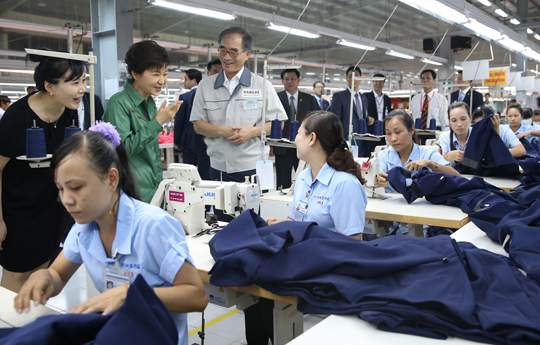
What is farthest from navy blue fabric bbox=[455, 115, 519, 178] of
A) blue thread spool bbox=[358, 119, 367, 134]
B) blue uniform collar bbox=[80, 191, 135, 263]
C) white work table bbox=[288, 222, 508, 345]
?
blue uniform collar bbox=[80, 191, 135, 263]

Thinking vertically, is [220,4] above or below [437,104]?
above

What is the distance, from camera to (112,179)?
1.38 metres

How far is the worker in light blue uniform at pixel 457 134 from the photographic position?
403cm

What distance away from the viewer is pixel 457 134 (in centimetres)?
421

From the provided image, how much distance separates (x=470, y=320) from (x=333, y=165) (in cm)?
118

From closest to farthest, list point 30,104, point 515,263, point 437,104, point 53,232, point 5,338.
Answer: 1. point 5,338
2. point 515,263
3. point 30,104
4. point 53,232
5. point 437,104

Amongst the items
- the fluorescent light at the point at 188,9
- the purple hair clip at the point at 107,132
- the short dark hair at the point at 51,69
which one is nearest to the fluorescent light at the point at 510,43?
the fluorescent light at the point at 188,9

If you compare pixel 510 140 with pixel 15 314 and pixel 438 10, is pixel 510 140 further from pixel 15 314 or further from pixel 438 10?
pixel 15 314

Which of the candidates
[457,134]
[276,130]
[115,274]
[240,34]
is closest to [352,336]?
[115,274]

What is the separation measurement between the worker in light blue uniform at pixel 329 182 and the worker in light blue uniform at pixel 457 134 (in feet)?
7.24

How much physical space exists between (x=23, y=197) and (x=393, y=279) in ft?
6.11

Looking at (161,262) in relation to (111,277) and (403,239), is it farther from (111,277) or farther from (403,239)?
(403,239)

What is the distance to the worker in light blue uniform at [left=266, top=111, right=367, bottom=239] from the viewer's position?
83.7 inches

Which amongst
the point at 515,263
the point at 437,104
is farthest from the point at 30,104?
the point at 437,104
